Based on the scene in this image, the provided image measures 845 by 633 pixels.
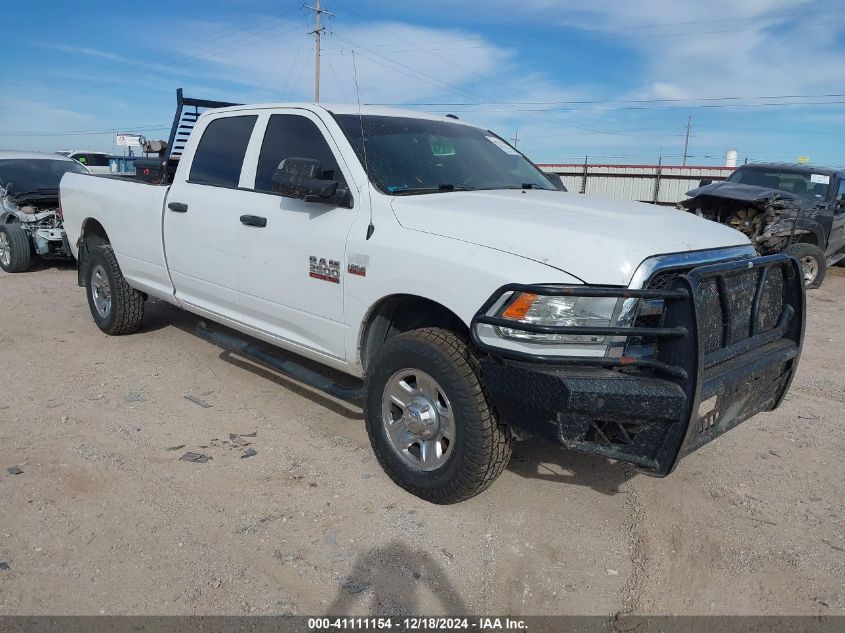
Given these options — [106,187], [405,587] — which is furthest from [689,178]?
[405,587]

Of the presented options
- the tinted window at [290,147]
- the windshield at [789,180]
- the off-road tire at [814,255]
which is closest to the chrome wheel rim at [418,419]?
the tinted window at [290,147]

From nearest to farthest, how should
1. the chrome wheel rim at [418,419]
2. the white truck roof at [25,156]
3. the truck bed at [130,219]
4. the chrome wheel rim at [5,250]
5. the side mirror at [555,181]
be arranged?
the chrome wheel rim at [418,419]
the side mirror at [555,181]
the truck bed at [130,219]
the chrome wheel rim at [5,250]
the white truck roof at [25,156]

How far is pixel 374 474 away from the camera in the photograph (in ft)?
12.0

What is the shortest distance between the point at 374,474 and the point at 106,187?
3.82 meters

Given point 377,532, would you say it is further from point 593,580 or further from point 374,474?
point 593,580

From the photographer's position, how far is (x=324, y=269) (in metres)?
3.64

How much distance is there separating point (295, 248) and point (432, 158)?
1005mm

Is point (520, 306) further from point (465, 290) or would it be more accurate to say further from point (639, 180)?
point (639, 180)

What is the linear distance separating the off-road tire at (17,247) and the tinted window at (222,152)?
6198 millimetres

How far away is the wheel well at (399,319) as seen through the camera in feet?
11.1

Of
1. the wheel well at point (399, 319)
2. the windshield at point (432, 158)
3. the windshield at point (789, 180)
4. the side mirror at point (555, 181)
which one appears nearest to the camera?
the wheel well at point (399, 319)

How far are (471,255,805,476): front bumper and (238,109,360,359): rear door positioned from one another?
3.85ft

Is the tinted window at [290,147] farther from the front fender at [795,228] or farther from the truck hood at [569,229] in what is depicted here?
the front fender at [795,228]

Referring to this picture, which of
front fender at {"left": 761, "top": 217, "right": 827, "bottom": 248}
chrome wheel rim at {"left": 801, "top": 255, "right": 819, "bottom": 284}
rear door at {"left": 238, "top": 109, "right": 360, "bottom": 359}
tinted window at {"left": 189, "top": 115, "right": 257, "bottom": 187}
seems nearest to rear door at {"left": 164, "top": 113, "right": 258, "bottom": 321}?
tinted window at {"left": 189, "top": 115, "right": 257, "bottom": 187}
